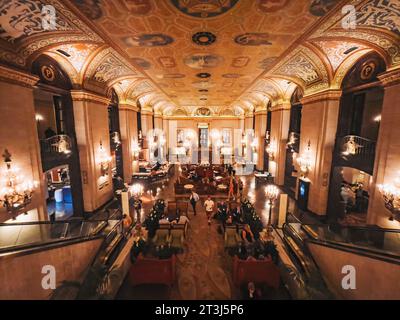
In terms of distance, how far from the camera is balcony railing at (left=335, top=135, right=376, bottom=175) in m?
6.84

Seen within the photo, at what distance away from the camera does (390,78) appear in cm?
564

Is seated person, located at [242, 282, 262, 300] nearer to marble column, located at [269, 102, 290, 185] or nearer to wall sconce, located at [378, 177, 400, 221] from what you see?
wall sconce, located at [378, 177, 400, 221]

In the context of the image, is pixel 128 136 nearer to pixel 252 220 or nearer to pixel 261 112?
pixel 252 220

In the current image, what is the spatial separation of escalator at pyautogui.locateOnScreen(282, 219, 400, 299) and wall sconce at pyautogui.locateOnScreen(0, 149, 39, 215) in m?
8.32

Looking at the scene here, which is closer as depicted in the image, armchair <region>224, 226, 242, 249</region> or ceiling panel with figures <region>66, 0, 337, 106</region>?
ceiling panel with figures <region>66, 0, 337, 106</region>

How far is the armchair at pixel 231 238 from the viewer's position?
269 inches

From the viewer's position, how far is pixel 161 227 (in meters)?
7.45

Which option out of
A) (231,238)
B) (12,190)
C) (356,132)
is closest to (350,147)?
(356,132)

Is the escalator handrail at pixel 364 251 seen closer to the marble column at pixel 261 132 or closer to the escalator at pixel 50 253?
the escalator at pixel 50 253

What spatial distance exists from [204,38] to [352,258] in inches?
292

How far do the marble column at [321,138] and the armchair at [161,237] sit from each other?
7.39 metres

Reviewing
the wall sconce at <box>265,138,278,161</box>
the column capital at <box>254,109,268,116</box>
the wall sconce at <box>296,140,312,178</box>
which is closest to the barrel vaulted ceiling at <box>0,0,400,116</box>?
the wall sconce at <box>296,140,312,178</box>

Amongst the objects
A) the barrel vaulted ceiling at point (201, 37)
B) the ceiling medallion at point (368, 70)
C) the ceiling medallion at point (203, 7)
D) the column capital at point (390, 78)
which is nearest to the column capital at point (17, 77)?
the barrel vaulted ceiling at point (201, 37)

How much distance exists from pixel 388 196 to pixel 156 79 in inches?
443
